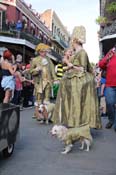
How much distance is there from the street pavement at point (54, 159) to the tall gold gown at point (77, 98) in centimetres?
41

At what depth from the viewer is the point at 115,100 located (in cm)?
972

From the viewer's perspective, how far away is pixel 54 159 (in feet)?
21.5

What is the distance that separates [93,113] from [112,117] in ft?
6.87

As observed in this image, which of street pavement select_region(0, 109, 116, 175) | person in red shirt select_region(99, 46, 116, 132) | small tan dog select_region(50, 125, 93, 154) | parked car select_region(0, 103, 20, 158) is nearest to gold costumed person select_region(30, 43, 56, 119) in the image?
person in red shirt select_region(99, 46, 116, 132)

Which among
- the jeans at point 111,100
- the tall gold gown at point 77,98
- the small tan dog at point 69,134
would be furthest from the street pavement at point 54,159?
the jeans at point 111,100

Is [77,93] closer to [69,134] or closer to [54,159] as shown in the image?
[69,134]

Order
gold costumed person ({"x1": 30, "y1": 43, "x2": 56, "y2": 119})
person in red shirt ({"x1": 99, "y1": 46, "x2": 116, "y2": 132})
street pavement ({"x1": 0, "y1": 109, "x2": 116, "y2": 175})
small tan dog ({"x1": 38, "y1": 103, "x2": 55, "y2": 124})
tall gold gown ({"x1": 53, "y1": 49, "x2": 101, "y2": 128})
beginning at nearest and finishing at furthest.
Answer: street pavement ({"x1": 0, "y1": 109, "x2": 116, "y2": 175}), tall gold gown ({"x1": 53, "y1": 49, "x2": 101, "y2": 128}), person in red shirt ({"x1": 99, "y1": 46, "x2": 116, "y2": 132}), small tan dog ({"x1": 38, "y1": 103, "x2": 55, "y2": 124}), gold costumed person ({"x1": 30, "y1": 43, "x2": 56, "y2": 119})

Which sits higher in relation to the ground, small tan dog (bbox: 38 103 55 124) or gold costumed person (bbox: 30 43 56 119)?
gold costumed person (bbox: 30 43 56 119)

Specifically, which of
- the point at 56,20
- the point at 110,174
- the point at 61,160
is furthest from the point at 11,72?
the point at 56,20

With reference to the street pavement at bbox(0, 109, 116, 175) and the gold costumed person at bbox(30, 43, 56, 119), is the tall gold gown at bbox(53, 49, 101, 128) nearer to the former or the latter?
the street pavement at bbox(0, 109, 116, 175)

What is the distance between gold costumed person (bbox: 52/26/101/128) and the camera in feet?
25.7

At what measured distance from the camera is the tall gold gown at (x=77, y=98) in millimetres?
7844

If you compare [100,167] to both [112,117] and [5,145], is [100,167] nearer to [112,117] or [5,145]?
[5,145]

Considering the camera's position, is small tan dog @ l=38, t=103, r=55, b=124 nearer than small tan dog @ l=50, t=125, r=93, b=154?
No
